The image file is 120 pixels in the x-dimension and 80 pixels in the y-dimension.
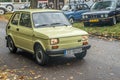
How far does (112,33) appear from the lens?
54.3 feet

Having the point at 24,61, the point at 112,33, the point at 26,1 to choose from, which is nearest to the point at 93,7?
the point at 112,33

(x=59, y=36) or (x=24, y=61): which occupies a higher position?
(x=59, y=36)

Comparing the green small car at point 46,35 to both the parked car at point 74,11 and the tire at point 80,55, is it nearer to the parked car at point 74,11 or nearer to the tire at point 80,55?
the tire at point 80,55

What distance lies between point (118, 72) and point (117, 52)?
→ 9.94 ft

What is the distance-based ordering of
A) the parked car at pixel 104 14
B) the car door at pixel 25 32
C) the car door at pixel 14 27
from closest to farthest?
1. the car door at pixel 25 32
2. the car door at pixel 14 27
3. the parked car at pixel 104 14

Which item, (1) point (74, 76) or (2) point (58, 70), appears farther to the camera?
(2) point (58, 70)

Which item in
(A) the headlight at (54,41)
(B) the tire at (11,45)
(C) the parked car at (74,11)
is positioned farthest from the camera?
(C) the parked car at (74,11)

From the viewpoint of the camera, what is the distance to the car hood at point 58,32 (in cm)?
964

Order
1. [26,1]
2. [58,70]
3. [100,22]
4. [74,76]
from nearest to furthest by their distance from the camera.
→ [74,76]
[58,70]
[100,22]
[26,1]

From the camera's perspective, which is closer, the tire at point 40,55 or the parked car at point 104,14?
the tire at point 40,55

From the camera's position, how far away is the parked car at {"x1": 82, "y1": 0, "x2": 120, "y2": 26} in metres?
19.3

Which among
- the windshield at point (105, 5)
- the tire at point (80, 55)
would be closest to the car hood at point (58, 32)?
the tire at point (80, 55)

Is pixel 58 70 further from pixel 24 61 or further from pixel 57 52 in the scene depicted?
pixel 24 61

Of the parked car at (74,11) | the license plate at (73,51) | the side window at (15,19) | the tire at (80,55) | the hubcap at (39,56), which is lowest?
the parked car at (74,11)
